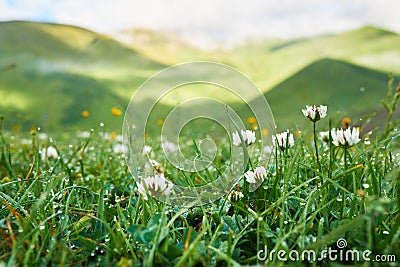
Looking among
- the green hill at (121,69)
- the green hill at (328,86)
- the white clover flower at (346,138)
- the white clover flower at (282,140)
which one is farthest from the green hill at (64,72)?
the white clover flower at (346,138)

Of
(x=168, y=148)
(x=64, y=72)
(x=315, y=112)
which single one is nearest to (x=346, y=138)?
(x=315, y=112)

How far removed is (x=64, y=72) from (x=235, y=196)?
6.11 m

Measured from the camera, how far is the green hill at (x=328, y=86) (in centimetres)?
524

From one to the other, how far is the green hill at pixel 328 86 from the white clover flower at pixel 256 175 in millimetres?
3739

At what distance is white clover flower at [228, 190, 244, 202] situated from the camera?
128 cm

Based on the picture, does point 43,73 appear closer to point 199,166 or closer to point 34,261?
point 199,166

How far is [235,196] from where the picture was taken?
4.21 ft

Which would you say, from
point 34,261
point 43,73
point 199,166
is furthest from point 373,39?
point 34,261

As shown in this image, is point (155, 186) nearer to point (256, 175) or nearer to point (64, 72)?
point (256, 175)

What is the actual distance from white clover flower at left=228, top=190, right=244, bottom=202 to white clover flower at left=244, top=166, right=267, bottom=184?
51 mm

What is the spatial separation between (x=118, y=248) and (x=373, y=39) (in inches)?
269

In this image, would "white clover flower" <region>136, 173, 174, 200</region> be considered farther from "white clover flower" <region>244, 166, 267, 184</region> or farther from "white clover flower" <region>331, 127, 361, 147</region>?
"white clover flower" <region>331, 127, 361, 147</region>

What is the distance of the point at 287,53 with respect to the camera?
6.76 meters

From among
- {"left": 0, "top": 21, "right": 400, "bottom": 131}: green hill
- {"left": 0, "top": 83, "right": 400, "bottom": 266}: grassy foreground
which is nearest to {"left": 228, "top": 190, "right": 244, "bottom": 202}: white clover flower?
{"left": 0, "top": 83, "right": 400, "bottom": 266}: grassy foreground
